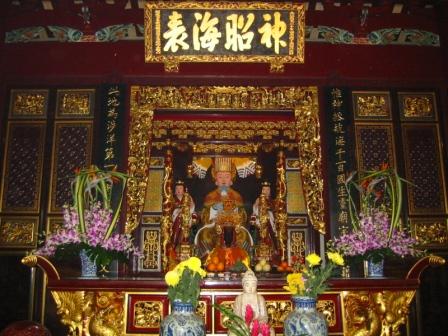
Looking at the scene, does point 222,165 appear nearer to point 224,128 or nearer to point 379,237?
point 224,128

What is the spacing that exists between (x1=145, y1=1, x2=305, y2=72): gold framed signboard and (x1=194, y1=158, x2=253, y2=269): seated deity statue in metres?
1.46

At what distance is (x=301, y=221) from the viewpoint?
5062mm

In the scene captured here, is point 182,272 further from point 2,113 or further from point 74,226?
point 2,113

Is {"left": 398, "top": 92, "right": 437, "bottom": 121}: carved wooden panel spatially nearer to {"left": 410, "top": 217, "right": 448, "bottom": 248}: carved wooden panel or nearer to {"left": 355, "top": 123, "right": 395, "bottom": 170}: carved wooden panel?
{"left": 355, "top": 123, "right": 395, "bottom": 170}: carved wooden panel

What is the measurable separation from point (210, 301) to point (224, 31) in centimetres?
231

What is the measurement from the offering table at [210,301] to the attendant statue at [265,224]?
2036mm

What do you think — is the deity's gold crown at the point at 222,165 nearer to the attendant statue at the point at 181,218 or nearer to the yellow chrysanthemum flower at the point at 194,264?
the attendant statue at the point at 181,218

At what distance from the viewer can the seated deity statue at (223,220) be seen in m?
5.04

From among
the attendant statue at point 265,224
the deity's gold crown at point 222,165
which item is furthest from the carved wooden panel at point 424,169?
the deity's gold crown at point 222,165

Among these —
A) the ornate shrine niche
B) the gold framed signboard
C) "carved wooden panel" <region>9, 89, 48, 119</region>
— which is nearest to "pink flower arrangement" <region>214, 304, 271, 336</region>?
the ornate shrine niche

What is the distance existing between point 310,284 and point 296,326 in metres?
0.19

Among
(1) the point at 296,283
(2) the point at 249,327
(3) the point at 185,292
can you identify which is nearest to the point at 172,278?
(3) the point at 185,292

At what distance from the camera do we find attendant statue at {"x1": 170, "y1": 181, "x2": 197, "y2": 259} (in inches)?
197

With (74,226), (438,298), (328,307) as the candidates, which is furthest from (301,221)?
(74,226)
